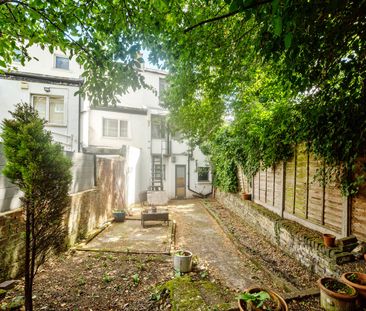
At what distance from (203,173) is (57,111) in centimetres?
1104

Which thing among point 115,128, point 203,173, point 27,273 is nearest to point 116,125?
point 115,128

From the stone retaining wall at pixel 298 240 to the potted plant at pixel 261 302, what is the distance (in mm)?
2156

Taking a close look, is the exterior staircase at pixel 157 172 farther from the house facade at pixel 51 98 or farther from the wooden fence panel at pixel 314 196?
the wooden fence panel at pixel 314 196

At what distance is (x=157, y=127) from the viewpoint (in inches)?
611

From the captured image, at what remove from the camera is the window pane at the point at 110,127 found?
14180mm

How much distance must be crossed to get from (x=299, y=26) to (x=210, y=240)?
651 cm

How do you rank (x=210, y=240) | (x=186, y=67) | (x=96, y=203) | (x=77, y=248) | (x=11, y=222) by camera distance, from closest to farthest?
(x=11, y=222), (x=186, y=67), (x=77, y=248), (x=210, y=240), (x=96, y=203)

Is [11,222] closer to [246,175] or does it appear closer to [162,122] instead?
[246,175]

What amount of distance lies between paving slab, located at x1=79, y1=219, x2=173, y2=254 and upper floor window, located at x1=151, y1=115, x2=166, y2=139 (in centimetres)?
766

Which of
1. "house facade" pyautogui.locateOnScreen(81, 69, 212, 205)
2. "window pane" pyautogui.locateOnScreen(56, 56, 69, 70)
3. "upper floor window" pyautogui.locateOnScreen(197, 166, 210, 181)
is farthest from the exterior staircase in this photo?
"window pane" pyautogui.locateOnScreen(56, 56, 69, 70)

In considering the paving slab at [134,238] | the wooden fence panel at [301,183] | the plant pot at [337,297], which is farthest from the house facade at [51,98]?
the plant pot at [337,297]

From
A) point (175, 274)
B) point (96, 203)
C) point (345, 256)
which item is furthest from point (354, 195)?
point (96, 203)

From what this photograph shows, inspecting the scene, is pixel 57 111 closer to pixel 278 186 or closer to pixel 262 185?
pixel 262 185

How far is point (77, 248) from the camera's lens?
602cm
